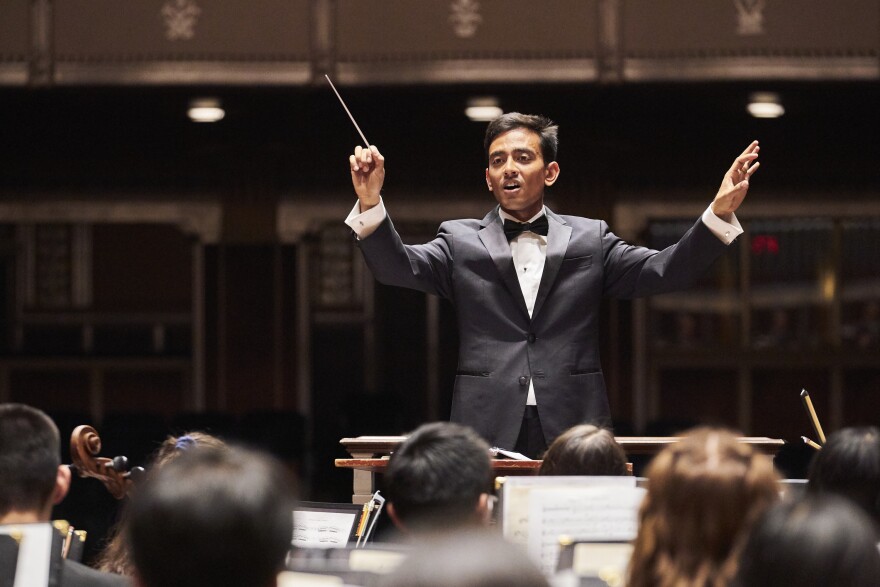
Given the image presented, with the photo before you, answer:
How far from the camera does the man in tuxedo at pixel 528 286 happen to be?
3209 mm

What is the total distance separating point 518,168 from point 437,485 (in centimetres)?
134

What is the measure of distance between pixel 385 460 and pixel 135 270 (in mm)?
6524

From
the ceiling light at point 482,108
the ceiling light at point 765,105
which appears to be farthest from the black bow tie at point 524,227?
the ceiling light at point 765,105

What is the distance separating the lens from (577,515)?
7.54 ft

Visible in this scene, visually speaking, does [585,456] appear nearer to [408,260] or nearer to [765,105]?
[408,260]

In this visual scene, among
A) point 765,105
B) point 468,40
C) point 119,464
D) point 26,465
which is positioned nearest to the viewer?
point 26,465

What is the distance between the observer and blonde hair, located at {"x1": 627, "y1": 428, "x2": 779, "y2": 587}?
1.75 metres

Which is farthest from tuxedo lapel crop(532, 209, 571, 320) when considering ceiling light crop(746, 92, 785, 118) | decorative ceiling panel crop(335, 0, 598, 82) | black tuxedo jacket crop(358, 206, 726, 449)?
ceiling light crop(746, 92, 785, 118)

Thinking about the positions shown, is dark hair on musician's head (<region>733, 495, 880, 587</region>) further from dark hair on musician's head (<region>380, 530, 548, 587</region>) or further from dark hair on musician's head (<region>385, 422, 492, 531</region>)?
dark hair on musician's head (<region>385, 422, 492, 531</region>)

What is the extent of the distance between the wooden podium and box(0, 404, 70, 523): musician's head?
841 millimetres

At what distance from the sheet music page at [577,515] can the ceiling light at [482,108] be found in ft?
14.1

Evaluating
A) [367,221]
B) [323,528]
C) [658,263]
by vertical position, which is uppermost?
[367,221]

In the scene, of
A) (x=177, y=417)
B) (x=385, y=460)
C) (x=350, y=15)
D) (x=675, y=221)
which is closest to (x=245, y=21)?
(x=350, y=15)

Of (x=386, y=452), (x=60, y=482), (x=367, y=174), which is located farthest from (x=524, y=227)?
(x=60, y=482)
